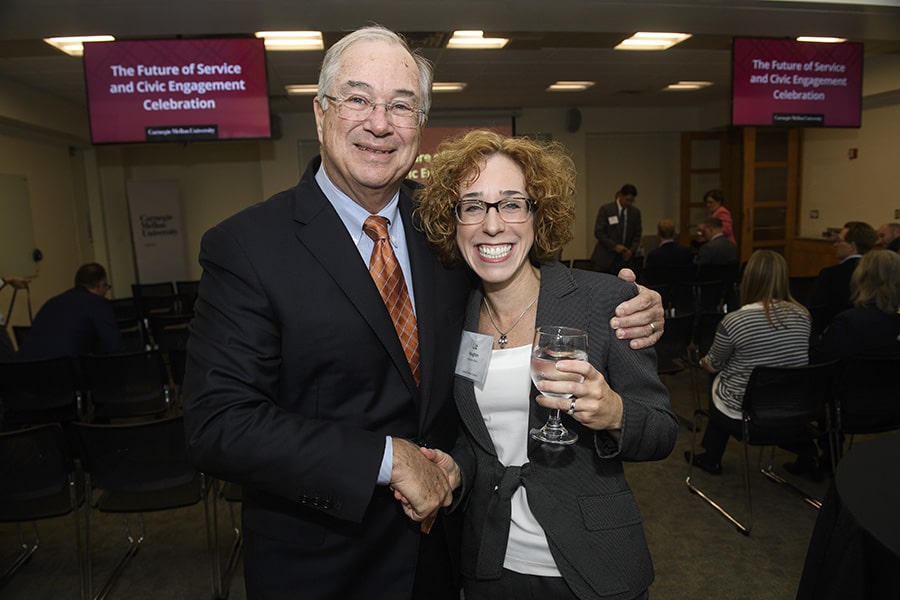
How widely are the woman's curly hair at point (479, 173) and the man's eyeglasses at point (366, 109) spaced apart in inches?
6.4

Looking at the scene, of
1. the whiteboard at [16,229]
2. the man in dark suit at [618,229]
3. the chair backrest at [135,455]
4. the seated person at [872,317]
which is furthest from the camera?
the man in dark suit at [618,229]

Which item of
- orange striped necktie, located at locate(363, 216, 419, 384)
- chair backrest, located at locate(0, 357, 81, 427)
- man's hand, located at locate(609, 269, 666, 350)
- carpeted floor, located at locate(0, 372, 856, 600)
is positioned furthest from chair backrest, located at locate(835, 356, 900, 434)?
chair backrest, located at locate(0, 357, 81, 427)

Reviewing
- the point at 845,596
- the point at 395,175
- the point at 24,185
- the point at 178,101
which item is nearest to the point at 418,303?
→ the point at 395,175

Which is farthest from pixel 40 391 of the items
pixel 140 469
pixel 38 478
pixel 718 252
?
pixel 718 252

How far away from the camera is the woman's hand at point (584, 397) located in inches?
49.8

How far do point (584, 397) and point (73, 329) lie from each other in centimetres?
436

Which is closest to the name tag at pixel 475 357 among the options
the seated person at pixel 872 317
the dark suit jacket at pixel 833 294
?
the seated person at pixel 872 317

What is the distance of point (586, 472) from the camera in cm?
150

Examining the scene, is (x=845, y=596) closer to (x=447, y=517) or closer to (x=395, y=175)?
(x=447, y=517)

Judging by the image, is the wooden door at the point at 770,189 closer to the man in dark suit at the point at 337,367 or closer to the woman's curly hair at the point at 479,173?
the woman's curly hair at the point at 479,173

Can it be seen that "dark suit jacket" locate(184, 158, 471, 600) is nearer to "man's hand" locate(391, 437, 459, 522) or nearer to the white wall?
"man's hand" locate(391, 437, 459, 522)

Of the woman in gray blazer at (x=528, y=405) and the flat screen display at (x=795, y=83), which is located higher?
the flat screen display at (x=795, y=83)

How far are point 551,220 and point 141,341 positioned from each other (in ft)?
15.3

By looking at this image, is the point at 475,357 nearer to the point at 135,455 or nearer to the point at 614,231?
the point at 135,455
